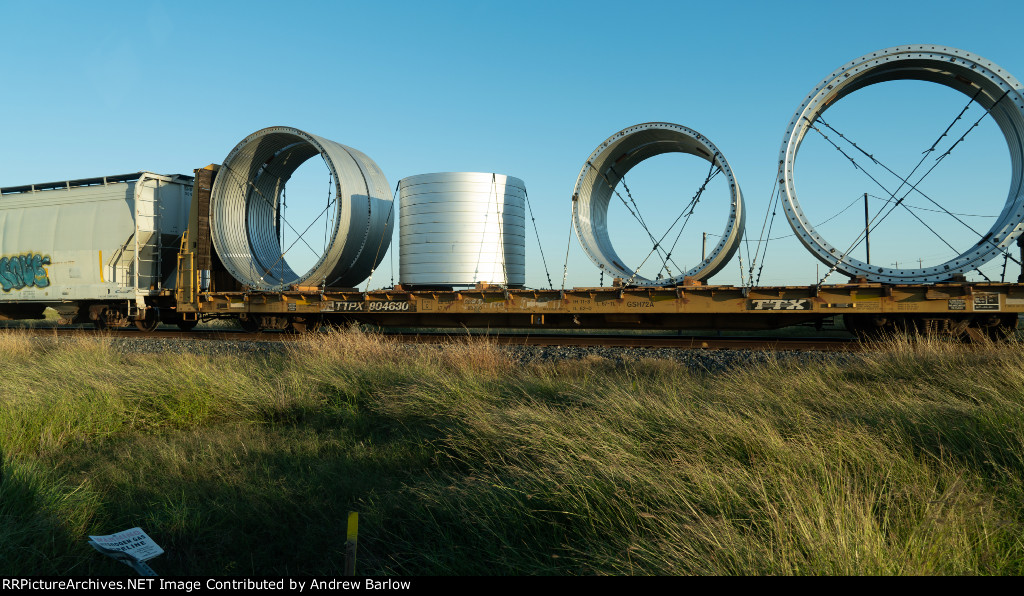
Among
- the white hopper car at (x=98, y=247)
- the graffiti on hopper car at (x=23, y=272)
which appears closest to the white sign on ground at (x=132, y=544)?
the white hopper car at (x=98, y=247)

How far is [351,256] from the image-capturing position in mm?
13711

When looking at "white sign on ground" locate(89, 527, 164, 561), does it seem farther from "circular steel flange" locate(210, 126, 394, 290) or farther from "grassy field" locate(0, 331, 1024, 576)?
"circular steel flange" locate(210, 126, 394, 290)

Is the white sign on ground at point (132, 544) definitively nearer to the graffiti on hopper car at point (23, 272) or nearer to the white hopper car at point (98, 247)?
the white hopper car at point (98, 247)

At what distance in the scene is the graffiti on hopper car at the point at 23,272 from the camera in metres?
16.6

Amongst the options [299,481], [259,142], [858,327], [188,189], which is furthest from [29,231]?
[858,327]

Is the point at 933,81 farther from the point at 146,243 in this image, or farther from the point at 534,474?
the point at 146,243

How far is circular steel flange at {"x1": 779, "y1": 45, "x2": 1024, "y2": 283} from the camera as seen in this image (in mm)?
9141

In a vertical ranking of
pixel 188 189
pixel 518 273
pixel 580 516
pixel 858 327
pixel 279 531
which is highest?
pixel 188 189

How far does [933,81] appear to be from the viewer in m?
10.2

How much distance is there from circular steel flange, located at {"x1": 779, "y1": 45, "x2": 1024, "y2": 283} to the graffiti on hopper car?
1878 centimetres

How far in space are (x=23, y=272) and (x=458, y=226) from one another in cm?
1387

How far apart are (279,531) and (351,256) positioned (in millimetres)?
10807

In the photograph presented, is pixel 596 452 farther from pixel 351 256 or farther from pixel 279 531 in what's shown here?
pixel 351 256

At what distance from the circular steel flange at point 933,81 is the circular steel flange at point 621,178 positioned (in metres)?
1.05
